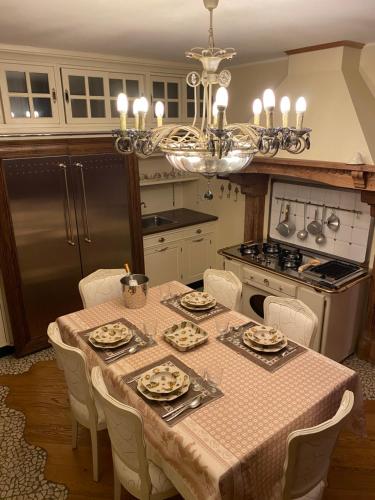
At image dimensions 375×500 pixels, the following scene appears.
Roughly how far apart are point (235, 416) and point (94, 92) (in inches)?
120

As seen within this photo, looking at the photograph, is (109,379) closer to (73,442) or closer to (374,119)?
(73,442)

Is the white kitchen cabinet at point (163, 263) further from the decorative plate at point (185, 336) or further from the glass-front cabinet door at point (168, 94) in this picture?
the decorative plate at point (185, 336)

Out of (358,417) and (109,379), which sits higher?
(109,379)

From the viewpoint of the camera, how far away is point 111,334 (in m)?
2.32

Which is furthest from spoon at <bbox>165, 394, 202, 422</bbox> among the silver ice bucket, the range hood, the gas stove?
the range hood

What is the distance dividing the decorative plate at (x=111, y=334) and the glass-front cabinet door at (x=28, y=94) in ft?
6.36

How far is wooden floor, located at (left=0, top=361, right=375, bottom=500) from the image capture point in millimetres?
2232

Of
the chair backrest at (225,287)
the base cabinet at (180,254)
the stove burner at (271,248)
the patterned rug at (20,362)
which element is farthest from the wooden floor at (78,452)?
the base cabinet at (180,254)

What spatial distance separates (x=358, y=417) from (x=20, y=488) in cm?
202

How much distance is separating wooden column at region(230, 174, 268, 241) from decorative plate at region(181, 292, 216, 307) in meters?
1.61

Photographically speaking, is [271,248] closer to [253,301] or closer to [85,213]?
[253,301]

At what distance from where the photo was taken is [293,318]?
2.50 m

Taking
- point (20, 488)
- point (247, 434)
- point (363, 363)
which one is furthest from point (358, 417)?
point (20, 488)

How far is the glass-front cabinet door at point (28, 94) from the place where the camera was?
305 cm
